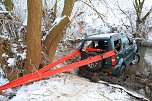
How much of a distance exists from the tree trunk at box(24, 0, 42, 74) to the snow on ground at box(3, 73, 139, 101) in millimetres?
584

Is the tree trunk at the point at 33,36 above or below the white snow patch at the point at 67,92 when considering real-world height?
above

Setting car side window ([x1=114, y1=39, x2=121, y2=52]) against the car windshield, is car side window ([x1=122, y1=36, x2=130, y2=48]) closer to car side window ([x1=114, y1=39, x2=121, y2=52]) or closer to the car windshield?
car side window ([x1=114, y1=39, x2=121, y2=52])

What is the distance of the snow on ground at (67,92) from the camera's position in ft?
21.2

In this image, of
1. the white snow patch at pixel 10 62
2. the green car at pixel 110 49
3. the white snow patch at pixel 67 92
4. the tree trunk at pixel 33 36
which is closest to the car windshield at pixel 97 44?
the green car at pixel 110 49

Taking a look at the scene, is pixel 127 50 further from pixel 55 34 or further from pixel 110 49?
pixel 55 34

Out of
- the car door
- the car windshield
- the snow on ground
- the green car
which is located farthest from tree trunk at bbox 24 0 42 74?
the car door

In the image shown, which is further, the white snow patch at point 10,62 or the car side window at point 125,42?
the car side window at point 125,42

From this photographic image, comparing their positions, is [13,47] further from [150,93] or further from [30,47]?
[150,93]

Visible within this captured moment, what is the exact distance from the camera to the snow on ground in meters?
6.47

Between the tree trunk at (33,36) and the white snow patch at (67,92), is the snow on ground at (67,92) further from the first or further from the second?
the tree trunk at (33,36)

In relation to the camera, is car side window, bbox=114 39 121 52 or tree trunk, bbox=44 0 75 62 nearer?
tree trunk, bbox=44 0 75 62

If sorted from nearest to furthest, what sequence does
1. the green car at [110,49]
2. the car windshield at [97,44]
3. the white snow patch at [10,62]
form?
the white snow patch at [10,62]
the green car at [110,49]
the car windshield at [97,44]

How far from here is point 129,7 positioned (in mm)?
22047

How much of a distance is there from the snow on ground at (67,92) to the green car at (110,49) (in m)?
0.92
